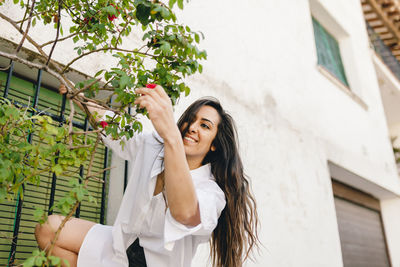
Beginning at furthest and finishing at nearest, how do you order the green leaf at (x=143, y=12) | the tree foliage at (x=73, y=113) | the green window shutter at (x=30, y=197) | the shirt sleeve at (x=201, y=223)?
the green window shutter at (x=30, y=197), the shirt sleeve at (x=201, y=223), the green leaf at (x=143, y=12), the tree foliage at (x=73, y=113)

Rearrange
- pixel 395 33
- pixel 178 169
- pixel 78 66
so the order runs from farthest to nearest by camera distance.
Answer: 1. pixel 395 33
2. pixel 78 66
3. pixel 178 169

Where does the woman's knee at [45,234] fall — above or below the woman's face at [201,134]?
below

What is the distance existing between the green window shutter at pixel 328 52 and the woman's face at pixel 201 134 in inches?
169

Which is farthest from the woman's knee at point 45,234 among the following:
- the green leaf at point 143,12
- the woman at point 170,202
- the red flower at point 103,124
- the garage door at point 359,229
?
the garage door at point 359,229

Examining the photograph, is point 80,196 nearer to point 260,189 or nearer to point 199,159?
point 199,159

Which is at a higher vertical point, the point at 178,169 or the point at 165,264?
the point at 178,169

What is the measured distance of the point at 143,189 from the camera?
1788 mm

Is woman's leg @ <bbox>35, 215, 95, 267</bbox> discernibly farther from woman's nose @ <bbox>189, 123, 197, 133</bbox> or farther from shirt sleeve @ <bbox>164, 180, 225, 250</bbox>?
woman's nose @ <bbox>189, 123, 197, 133</bbox>

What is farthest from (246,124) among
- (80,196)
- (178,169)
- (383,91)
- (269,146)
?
(383,91)

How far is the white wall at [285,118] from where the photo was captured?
11.2 ft

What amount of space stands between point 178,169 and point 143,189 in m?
0.51

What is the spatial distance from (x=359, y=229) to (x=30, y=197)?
4.90 m

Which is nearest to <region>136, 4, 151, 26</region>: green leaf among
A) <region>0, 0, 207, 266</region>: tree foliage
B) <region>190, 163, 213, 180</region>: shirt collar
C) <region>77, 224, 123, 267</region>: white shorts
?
<region>0, 0, 207, 266</region>: tree foliage

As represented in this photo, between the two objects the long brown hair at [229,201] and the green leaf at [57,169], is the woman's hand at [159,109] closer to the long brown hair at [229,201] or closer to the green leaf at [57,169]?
the green leaf at [57,169]
